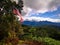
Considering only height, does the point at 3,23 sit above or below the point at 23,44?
above

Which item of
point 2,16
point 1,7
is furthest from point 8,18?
point 1,7

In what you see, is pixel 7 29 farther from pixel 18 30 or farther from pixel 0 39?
pixel 18 30

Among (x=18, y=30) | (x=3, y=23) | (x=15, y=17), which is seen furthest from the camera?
(x=18, y=30)

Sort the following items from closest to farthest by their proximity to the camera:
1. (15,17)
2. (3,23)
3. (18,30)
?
(3,23) → (15,17) → (18,30)

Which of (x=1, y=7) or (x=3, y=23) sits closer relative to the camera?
(x=3, y=23)

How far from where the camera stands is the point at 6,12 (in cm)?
3750

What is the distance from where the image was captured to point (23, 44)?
118 feet

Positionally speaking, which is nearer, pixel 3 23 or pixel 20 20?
pixel 3 23

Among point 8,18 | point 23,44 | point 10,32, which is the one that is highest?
point 8,18

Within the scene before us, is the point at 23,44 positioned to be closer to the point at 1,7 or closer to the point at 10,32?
the point at 10,32

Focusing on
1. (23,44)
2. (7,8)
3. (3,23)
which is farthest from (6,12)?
(23,44)

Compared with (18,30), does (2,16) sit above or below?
above

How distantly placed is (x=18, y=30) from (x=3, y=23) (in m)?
5.63

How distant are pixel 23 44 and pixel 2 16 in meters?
6.04
